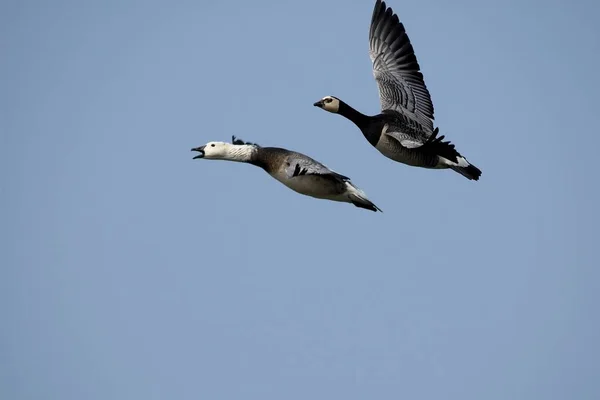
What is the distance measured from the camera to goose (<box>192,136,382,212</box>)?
16219 millimetres

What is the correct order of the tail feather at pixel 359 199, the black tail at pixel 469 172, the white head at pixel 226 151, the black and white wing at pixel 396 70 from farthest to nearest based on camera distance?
the black and white wing at pixel 396 70
the black tail at pixel 469 172
the white head at pixel 226 151
the tail feather at pixel 359 199

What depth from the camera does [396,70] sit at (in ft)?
73.4

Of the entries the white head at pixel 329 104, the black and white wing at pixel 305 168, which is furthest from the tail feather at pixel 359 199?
the white head at pixel 329 104

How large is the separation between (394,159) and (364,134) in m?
0.81

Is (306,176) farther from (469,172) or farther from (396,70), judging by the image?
(396,70)

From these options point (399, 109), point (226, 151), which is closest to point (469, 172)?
point (399, 109)

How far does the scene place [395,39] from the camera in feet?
74.7

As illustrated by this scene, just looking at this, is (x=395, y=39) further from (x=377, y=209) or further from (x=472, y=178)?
(x=377, y=209)

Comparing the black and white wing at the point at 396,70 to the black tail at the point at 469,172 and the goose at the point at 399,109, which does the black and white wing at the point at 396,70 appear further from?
the black tail at the point at 469,172

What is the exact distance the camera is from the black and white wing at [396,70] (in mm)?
21234

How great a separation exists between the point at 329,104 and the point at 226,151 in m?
3.36

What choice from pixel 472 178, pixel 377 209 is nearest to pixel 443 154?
pixel 472 178

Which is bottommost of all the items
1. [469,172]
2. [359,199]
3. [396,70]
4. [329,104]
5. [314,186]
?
[359,199]

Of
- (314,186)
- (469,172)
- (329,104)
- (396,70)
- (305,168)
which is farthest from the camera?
(396,70)
